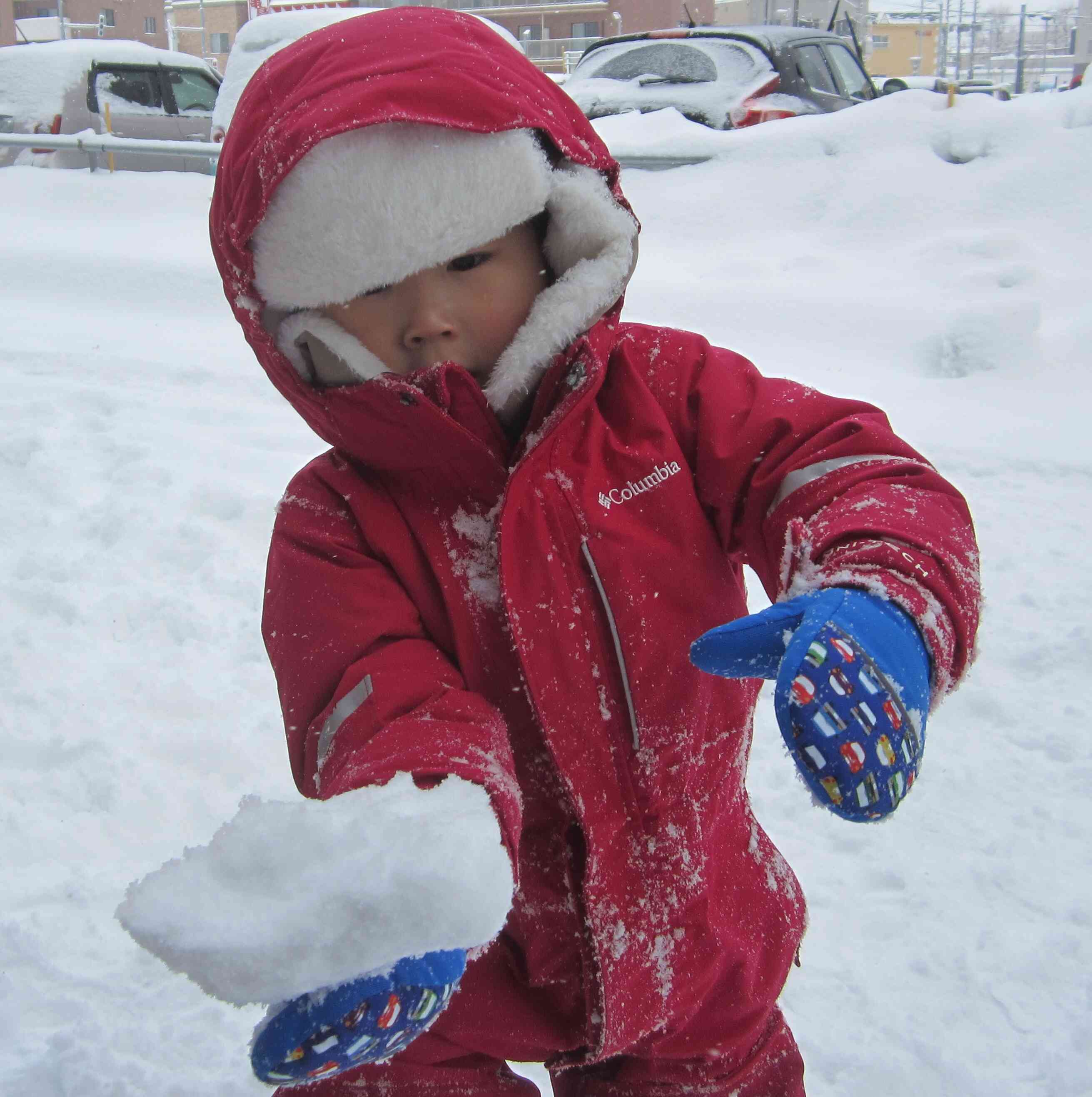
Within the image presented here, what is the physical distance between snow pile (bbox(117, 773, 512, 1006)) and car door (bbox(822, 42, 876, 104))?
809cm

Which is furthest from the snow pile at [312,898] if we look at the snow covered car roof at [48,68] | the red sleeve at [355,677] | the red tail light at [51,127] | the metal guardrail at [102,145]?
the snow covered car roof at [48,68]

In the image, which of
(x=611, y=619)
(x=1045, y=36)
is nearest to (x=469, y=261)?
(x=611, y=619)

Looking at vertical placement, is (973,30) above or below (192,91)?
below

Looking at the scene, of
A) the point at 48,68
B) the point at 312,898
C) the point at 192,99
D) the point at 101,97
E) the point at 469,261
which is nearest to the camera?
the point at 312,898

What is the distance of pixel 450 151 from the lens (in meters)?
1.21

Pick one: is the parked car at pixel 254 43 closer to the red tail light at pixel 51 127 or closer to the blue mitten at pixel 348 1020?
the red tail light at pixel 51 127

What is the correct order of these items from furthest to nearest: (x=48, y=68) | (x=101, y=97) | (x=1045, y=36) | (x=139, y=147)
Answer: (x=1045, y=36)
(x=101, y=97)
(x=48, y=68)
(x=139, y=147)

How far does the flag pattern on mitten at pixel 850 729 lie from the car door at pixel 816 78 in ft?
24.3

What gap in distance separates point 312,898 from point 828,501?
66 centimetres

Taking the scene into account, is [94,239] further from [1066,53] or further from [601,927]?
[1066,53]

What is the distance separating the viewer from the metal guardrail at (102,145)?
6.84 m

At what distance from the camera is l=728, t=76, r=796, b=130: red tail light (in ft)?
23.7

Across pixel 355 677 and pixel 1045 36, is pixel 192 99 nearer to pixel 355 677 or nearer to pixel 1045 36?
pixel 355 677

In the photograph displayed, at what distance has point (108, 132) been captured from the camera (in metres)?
8.59
